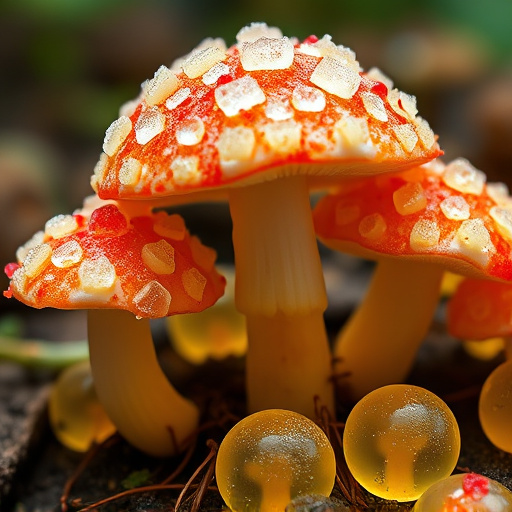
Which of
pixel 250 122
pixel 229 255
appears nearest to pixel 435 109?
pixel 229 255

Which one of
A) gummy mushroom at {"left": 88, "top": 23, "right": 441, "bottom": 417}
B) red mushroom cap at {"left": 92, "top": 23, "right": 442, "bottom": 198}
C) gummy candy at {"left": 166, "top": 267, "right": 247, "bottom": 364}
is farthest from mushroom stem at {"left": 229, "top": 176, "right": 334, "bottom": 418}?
gummy candy at {"left": 166, "top": 267, "right": 247, "bottom": 364}

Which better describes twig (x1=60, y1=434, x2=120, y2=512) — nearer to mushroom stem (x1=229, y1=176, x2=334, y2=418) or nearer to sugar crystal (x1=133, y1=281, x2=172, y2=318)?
mushroom stem (x1=229, y1=176, x2=334, y2=418)

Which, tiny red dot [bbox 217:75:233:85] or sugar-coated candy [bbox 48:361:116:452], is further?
sugar-coated candy [bbox 48:361:116:452]

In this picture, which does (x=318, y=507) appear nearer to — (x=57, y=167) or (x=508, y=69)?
(x=57, y=167)

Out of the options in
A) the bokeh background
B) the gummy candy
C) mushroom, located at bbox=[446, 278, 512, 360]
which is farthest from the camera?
the bokeh background

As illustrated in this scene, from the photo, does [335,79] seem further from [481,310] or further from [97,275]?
[481,310]

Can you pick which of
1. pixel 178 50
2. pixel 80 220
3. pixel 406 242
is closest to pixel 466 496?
pixel 406 242
